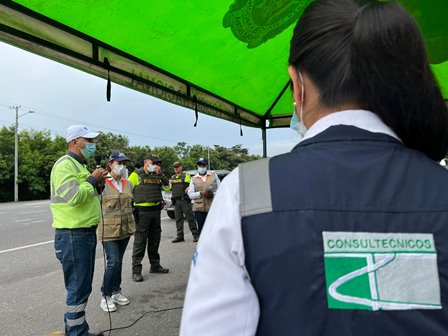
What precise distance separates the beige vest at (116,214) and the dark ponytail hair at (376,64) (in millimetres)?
3944

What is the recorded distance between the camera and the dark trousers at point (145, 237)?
5512mm

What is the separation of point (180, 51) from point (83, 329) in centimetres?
275

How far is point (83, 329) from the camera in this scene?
3.20 meters

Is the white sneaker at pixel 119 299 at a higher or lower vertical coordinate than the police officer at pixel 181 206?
lower

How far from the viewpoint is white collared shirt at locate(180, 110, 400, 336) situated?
681 mm

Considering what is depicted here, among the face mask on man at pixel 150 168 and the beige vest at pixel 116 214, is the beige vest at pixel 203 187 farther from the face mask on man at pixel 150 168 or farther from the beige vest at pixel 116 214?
the beige vest at pixel 116 214

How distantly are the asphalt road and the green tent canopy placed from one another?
2604mm

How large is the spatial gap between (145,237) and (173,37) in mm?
3715

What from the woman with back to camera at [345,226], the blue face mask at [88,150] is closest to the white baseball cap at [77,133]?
the blue face mask at [88,150]

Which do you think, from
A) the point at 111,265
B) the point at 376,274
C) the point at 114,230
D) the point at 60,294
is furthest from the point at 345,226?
the point at 60,294

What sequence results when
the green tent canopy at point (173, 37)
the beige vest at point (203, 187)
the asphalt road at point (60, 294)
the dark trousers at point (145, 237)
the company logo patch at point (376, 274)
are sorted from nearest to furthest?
the company logo patch at point (376, 274) < the green tent canopy at point (173, 37) < the asphalt road at point (60, 294) < the dark trousers at point (145, 237) < the beige vest at point (203, 187)

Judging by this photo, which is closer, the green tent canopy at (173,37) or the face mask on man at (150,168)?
the green tent canopy at (173,37)

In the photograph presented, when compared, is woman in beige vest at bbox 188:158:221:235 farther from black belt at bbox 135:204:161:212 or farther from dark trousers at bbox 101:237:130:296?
dark trousers at bbox 101:237:130:296

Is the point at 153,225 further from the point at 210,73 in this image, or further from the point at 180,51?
the point at 180,51
